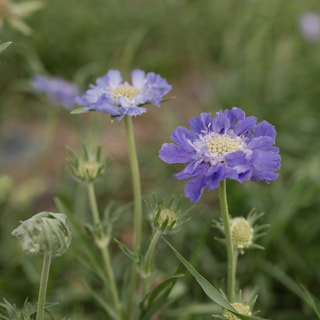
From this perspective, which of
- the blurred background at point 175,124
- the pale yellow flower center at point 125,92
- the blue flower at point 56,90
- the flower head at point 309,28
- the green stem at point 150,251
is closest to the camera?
the green stem at point 150,251

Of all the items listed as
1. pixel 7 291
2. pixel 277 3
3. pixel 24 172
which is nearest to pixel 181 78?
pixel 277 3

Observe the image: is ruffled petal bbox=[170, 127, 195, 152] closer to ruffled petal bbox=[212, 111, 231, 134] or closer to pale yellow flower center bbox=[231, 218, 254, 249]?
ruffled petal bbox=[212, 111, 231, 134]

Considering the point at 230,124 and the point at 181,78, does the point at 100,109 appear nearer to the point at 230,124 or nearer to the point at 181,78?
the point at 230,124

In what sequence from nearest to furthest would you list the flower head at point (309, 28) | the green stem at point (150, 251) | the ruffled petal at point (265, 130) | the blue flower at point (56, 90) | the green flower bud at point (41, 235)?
1. the green flower bud at point (41, 235)
2. the ruffled petal at point (265, 130)
3. the green stem at point (150, 251)
4. the blue flower at point (56, 90)
5. the flower head at point (309, 28)

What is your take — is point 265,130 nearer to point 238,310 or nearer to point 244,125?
point 244,125

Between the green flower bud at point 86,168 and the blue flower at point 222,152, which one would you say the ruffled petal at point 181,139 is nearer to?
the blue flower at point 222,152

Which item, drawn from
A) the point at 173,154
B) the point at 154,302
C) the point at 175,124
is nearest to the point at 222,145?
the point at 173,154

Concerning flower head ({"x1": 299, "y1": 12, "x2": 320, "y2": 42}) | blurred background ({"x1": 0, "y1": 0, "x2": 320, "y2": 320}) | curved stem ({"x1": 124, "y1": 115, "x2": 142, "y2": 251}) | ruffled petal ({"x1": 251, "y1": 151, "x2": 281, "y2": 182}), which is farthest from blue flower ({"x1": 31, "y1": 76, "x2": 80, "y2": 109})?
flower head ({"x1": 299, "y1": 12, "x2": 320, "y2": 42})

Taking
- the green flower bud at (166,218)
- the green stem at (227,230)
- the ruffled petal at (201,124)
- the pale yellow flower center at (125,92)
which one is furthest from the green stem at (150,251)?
the pale yellow flower center at (125,92)
